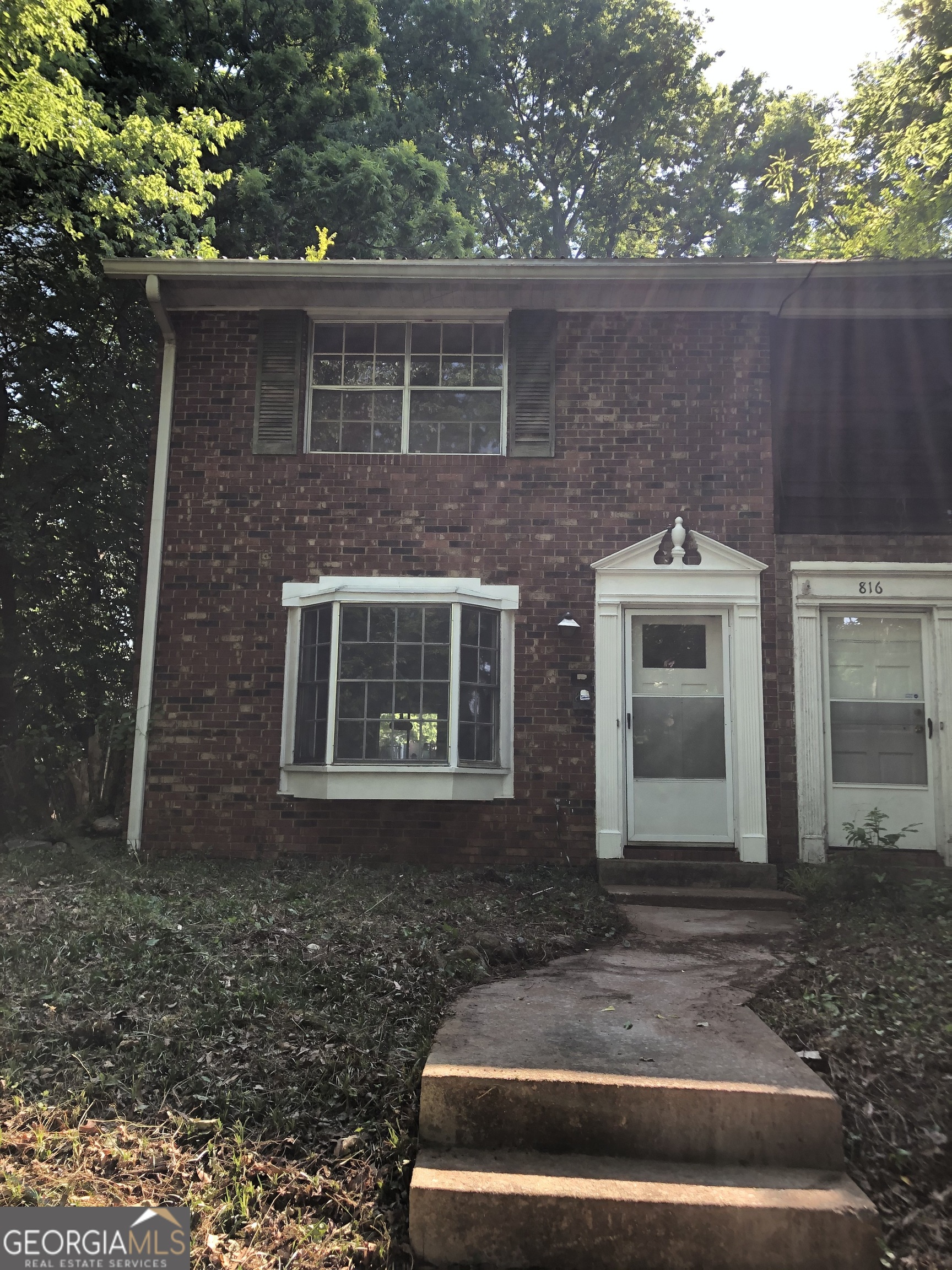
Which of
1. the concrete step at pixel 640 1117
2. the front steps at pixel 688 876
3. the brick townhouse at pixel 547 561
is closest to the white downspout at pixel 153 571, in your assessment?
the brick townhouse at pixel 547 561

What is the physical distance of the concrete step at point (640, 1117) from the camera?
288 cm

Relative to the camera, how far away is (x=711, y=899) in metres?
6.47

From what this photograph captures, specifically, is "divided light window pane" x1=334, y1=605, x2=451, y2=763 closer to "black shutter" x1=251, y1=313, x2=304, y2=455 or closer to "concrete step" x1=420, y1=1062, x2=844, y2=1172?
"black shutter" x1=251, y1=313, x2=304, y2=455

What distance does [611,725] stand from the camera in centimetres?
727

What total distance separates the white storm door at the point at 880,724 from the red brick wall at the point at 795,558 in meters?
0.32

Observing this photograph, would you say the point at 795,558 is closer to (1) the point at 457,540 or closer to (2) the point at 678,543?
(2) the point at 678,543

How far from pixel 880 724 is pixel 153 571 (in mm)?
6227

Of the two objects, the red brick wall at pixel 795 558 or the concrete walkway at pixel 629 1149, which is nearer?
the concrete walkway at pixel 629 1149

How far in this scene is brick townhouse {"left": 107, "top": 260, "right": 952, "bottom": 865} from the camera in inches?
285

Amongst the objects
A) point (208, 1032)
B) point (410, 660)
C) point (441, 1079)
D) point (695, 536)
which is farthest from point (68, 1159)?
point (695, 536)

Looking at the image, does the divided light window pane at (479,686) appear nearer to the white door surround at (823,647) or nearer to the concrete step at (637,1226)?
the white door surround at (823,647)

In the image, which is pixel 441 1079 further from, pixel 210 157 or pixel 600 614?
pixel 210 157

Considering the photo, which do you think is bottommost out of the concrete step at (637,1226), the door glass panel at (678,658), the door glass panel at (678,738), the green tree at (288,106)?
the concrete step at (637,1226)

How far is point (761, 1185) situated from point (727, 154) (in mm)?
22033
